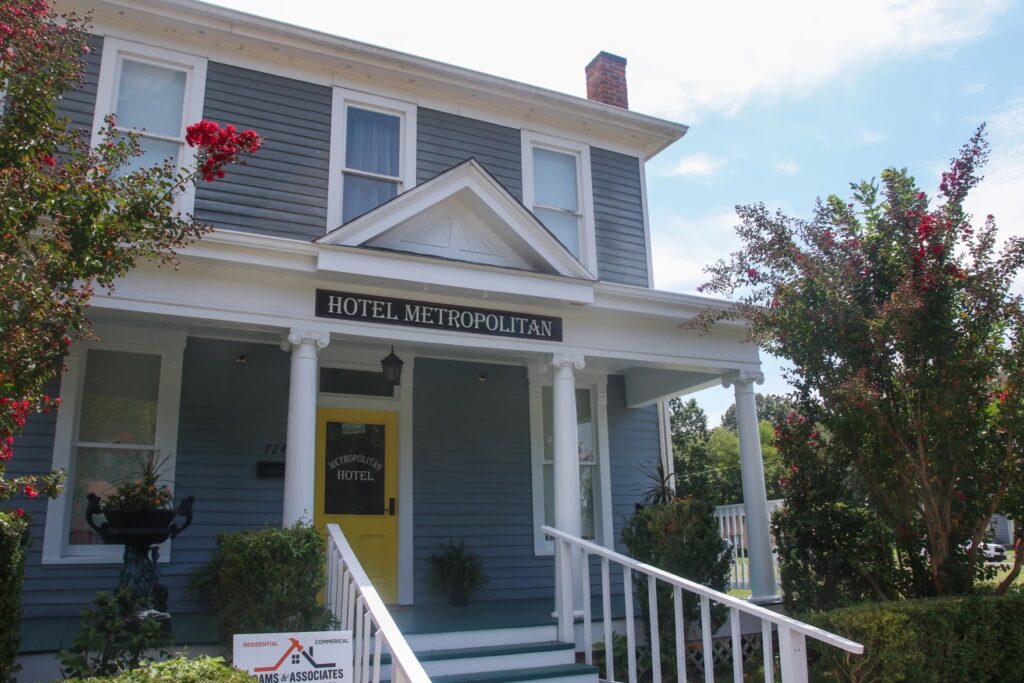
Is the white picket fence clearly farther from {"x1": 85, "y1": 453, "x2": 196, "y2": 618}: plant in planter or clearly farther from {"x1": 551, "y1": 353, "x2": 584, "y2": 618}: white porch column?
{"x1": 85, "y1": 453, "x2": 196, "y2": 618}: plant in planter

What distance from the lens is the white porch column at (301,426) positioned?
6.80 meters

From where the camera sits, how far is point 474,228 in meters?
8.41

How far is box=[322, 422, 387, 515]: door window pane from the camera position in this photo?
900cm

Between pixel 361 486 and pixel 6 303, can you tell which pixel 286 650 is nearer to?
pixel 6 303

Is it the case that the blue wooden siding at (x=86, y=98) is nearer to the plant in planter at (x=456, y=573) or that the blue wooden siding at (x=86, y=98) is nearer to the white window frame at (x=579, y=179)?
the white window frame at (x=579, y=179)

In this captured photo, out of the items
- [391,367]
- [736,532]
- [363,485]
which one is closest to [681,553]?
[391,367]

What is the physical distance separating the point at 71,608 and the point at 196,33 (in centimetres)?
594

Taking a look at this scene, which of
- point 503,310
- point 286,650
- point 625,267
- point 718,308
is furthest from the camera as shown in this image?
point 625,267

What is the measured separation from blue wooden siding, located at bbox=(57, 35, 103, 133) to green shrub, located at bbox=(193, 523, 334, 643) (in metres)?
4.74

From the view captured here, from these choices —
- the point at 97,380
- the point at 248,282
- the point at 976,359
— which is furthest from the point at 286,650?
the point at 976,359

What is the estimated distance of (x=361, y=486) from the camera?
9.15 m

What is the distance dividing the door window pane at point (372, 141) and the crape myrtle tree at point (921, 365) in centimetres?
467

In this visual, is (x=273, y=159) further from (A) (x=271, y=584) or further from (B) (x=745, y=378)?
(B) (x=745, y=378)

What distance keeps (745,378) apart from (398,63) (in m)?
5.47
